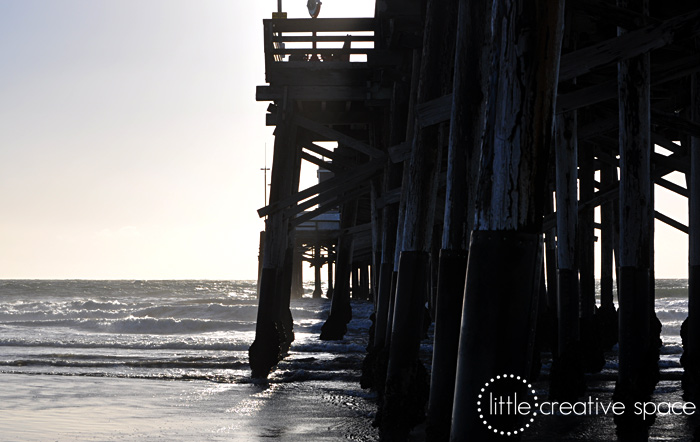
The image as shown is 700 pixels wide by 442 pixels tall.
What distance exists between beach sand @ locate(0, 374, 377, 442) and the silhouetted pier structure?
1.64 feet

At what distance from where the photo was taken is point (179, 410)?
792 centimetres

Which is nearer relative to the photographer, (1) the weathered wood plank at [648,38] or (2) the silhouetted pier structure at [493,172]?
(2) the silhouetted pier structure at [493,172]

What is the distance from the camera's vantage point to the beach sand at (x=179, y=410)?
663cm

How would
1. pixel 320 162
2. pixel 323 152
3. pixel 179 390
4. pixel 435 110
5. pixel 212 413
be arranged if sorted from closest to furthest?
pixel 435 110
pixel 212 413
pixel 179 390
pixel 323 152
pixel 320 162

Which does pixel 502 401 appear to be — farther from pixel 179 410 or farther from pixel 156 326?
pixel 156 326

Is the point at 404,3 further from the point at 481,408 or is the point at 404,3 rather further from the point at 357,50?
the point at 481,408

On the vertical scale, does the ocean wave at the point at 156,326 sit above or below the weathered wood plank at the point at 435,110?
below

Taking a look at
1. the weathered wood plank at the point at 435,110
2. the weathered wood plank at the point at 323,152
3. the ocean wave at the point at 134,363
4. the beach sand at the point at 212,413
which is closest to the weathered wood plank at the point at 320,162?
the weathered wood plank at the point at 323,152

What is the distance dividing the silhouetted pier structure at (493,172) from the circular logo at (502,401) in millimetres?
26

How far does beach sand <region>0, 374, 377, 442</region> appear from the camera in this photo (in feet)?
21.7

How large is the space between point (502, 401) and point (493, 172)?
72cm

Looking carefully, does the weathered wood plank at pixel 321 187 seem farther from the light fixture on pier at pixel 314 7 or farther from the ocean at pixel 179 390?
the light fixture on pier at pixel 314 7

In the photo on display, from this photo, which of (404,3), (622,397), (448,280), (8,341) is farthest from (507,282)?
(8,341)

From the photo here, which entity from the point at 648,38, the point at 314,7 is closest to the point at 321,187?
the point at 314,7
